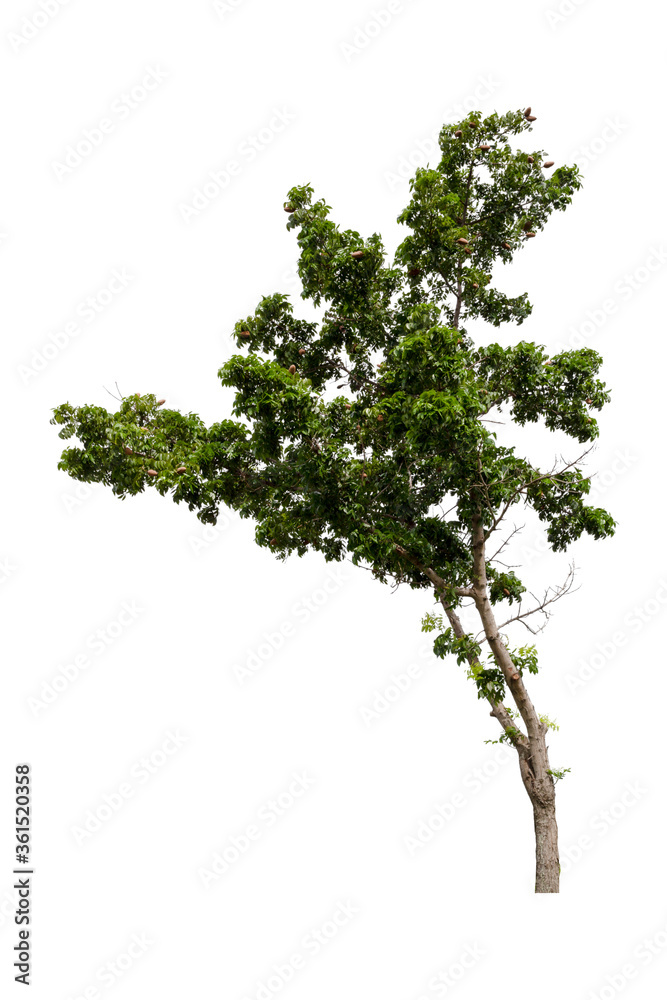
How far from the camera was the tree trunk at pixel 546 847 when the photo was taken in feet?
29.6

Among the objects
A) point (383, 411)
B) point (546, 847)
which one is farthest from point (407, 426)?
point (546, 847)

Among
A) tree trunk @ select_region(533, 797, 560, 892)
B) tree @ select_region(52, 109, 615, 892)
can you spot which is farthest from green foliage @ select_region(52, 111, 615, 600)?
tree trunk @ select_region(533, 797, 560, 892)

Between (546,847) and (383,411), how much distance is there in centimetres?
531

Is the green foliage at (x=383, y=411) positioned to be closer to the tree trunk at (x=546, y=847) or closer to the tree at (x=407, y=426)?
the tree at (x=407, y=426)

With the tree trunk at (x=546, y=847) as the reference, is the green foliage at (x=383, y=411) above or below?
above

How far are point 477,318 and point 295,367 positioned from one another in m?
2.54

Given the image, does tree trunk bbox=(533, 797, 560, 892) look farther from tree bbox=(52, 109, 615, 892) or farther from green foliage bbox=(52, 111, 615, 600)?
green foliage bbox=(52, 111, 615, 600)

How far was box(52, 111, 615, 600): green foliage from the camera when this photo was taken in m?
9.02

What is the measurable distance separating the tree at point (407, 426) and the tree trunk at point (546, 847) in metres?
0.02

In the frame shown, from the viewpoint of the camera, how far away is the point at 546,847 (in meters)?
9.09

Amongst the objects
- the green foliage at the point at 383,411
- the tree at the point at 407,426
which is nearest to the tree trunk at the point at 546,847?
the tree at the point at 407,426

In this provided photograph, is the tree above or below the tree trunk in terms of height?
above

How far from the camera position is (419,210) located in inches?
374

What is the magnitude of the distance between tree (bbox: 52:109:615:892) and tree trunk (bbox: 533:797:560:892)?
0.02m
